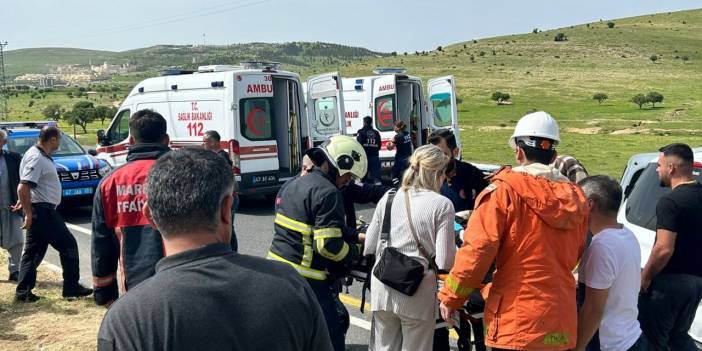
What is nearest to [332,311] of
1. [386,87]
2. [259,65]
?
[259,65]

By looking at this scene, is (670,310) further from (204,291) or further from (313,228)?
(204,291)

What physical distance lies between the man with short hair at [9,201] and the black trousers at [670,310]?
21.2ft

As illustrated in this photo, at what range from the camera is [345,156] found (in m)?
3.92

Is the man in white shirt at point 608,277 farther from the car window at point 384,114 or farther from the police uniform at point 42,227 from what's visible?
the car window at point 384,114

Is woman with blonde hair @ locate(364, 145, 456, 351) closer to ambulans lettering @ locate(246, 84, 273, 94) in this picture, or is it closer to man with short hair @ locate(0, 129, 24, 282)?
man with short hair @ locate(0, 129, 24, 282)

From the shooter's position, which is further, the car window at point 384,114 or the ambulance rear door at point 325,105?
the car window at point 384,114

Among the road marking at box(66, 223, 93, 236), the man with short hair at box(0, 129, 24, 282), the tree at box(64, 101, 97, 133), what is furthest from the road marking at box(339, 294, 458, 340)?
the tree at box(64, 101, 97, 133)

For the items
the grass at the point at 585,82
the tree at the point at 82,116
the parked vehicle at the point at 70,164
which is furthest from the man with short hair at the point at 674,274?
the tree at the point at 82,116

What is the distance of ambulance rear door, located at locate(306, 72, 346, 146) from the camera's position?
1350cm

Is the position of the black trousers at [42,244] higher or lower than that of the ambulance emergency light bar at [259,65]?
lower

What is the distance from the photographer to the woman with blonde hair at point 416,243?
3758mm

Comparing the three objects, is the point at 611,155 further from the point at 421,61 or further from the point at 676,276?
the point at 421,61

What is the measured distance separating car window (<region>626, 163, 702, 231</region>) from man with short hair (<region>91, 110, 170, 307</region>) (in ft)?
11.2

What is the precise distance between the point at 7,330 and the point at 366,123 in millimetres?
9374
